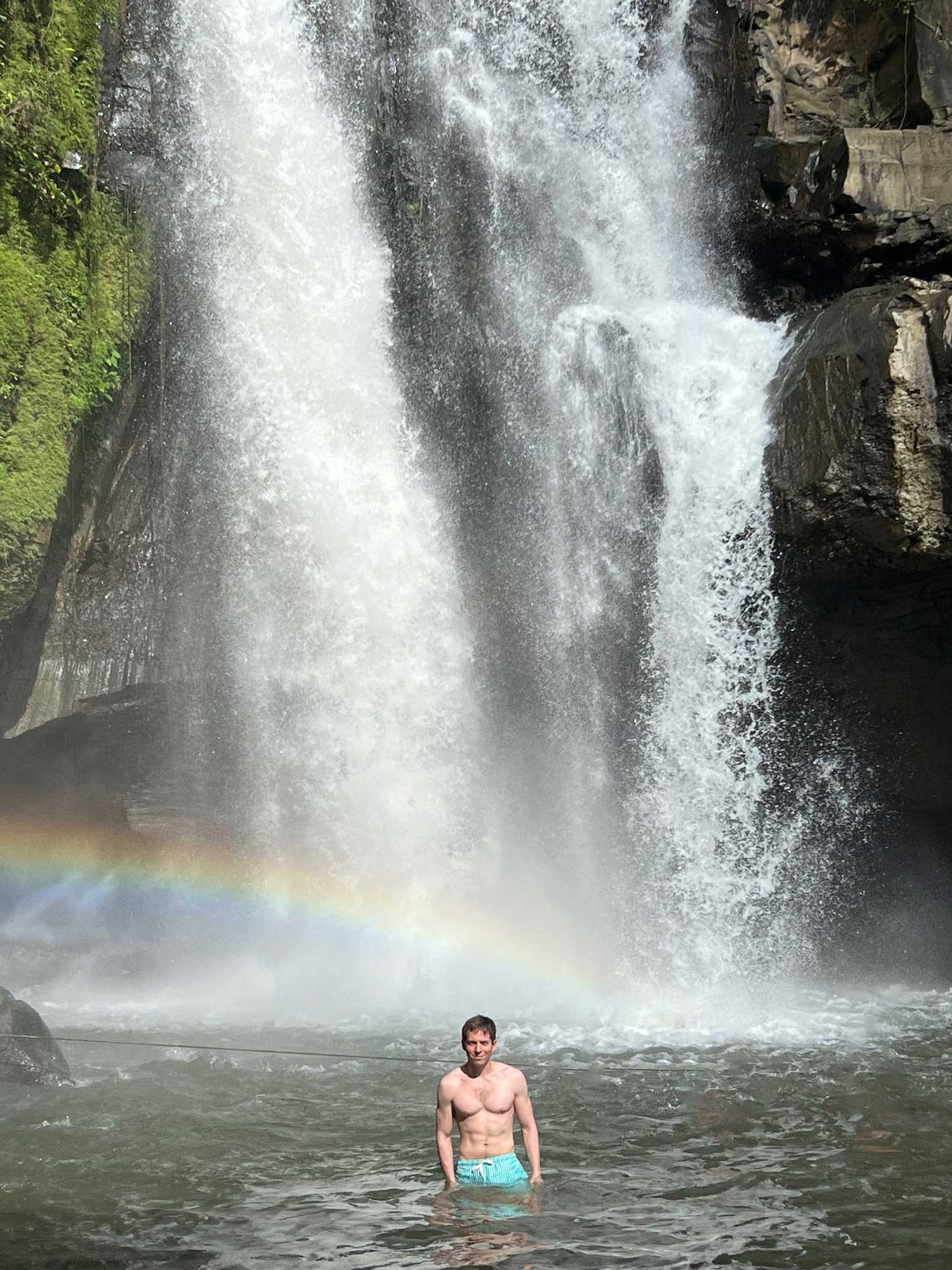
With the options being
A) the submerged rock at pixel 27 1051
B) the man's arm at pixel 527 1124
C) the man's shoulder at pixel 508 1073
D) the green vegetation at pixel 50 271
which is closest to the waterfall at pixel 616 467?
the green vegetation at pixel 50 271

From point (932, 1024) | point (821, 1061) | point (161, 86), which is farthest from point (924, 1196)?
point (161, 86)

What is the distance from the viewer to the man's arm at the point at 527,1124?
5.84m

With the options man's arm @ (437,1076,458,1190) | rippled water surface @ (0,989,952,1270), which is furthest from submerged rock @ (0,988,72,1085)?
man's arm @ (437,1076,458,1190)

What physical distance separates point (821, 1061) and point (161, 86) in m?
13.4

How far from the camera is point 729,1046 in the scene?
32.4 ft

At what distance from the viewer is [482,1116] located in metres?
5.84

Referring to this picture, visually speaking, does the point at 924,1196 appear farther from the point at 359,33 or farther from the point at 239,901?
the point at 359,33

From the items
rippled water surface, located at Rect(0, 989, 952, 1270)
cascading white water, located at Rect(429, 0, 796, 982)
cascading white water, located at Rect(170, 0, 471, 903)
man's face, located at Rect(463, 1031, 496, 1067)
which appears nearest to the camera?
rippled water surface, located at Rect(0, 989, 952, 1270)

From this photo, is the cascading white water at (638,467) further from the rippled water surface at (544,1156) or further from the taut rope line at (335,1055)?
the taut rope line at (335,1055)

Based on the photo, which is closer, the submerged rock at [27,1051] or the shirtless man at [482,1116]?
the shirtless man at [482,1116]

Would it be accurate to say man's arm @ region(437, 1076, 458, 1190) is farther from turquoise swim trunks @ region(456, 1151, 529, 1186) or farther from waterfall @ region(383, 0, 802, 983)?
waterfall @ region(383, 0, 802, 983)

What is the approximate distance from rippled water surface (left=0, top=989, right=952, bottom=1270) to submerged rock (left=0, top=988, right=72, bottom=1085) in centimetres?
25

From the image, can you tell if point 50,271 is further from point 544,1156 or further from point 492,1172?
point 492,1172

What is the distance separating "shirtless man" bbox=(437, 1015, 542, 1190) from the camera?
584 cm
